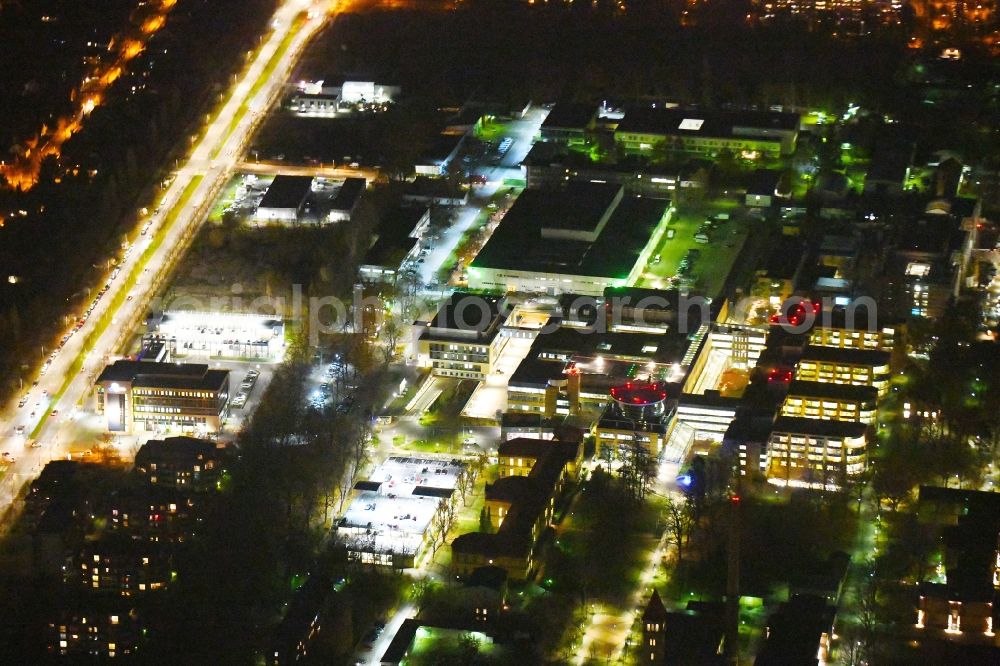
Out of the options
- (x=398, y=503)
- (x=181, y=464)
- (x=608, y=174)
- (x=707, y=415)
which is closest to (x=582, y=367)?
(x=707, y=415)

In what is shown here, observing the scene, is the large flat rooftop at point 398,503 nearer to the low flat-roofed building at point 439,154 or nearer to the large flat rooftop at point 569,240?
the large flat rooftop at point 569,240

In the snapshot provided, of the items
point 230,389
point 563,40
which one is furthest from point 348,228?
point 563,40

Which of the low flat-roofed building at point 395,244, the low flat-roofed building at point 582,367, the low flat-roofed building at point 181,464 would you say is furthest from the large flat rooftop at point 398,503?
the low flat-roofed building at point 395,244

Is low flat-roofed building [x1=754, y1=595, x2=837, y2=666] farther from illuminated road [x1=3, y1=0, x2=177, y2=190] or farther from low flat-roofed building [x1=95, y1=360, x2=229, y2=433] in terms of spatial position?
illuminated road [x1=3, y1=0, x2=177, y2=190]

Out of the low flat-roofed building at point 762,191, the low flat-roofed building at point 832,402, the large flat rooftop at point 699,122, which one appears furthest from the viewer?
the large flat rooftop at point 699,122

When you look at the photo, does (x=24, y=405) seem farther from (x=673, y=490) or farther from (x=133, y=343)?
(x=673, y=490)

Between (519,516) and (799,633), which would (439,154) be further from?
(799,633)

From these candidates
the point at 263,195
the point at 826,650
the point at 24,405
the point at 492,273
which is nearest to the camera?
the point at 826,650
